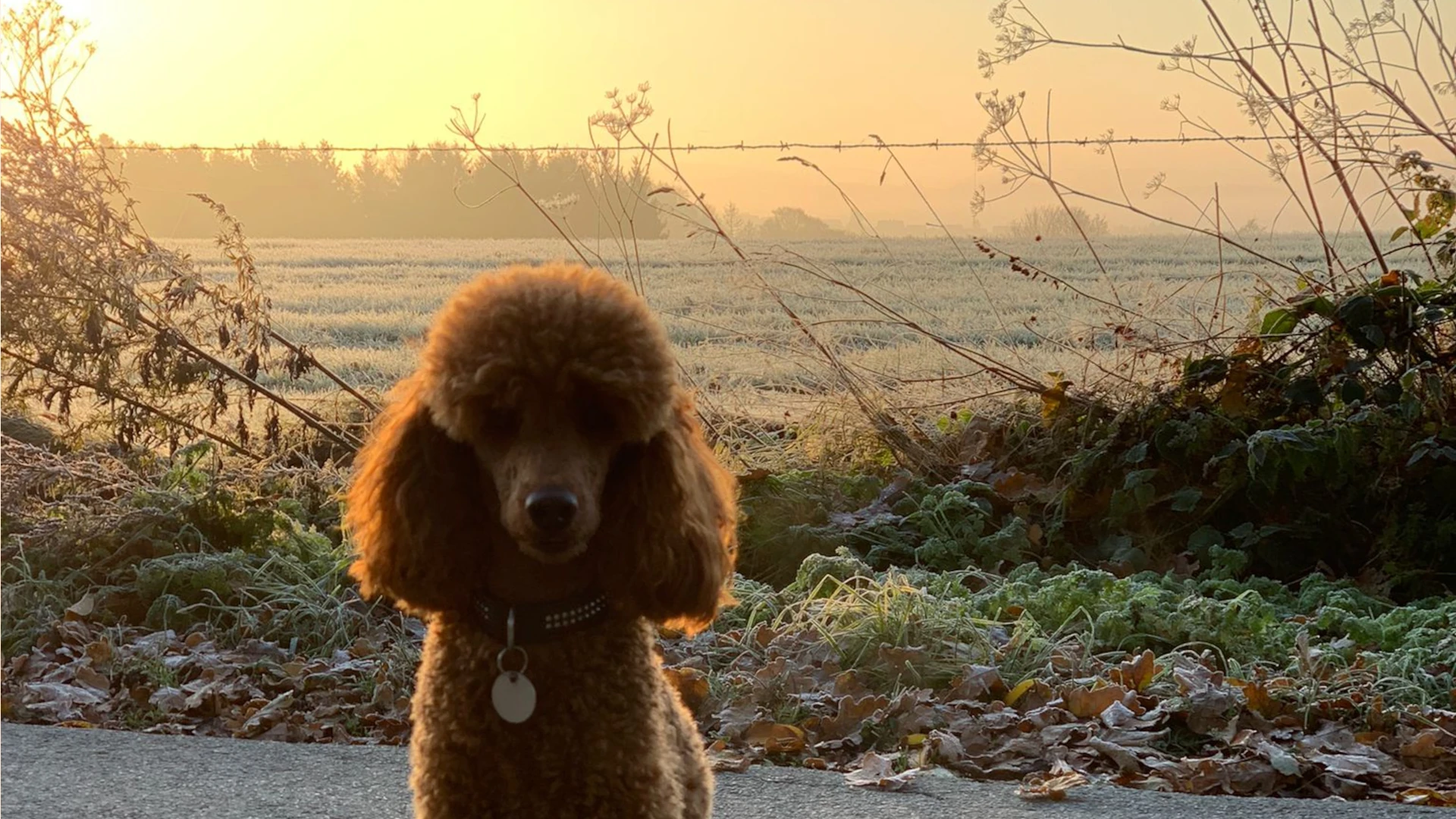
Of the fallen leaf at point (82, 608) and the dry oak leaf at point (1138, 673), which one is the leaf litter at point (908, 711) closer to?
the dry oak leaf at point (1138, 673)

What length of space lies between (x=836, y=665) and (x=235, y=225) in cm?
326

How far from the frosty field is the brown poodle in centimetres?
452

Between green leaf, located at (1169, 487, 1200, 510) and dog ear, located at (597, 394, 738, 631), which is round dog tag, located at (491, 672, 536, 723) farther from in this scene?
green leaf, located at (1169, 487, 1200, 510)

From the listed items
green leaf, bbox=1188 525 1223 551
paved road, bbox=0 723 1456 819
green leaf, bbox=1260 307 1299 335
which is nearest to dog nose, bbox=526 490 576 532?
paved road, bbox=0 723 1456 819

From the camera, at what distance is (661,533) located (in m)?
2.39

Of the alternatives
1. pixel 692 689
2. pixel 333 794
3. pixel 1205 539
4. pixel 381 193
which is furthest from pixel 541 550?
pixel 381 193

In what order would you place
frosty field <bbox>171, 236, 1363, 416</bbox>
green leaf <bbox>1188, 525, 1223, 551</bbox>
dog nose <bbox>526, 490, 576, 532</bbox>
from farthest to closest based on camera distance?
frosty field <bbox>171, 236, 1363, 416</bbox>
green leaf <bbox>1188, 525, 1223, 551</bbox>
dog nose <bbox>526, 490, 576, 532</bbox>

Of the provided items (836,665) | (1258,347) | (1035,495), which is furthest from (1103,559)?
(836,665)

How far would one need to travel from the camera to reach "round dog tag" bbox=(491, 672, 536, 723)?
2.31m

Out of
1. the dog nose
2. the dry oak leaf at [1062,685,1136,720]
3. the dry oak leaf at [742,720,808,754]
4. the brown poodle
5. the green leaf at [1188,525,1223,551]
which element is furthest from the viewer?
the green leaf at [1188,525,1223,551]

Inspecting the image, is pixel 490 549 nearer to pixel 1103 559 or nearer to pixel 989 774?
pixel 989 774

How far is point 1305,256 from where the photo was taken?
24.7ft

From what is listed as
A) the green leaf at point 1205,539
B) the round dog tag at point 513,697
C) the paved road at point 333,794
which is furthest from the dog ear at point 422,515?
the green leaf at point 1205,539

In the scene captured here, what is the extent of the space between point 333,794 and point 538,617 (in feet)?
5.57
